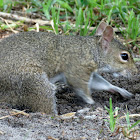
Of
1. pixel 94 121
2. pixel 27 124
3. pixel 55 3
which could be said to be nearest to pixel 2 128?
pixel 27 124

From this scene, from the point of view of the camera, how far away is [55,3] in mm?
8109

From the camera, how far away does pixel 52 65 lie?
200 inches

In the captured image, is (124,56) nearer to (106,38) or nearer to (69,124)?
(106,38)

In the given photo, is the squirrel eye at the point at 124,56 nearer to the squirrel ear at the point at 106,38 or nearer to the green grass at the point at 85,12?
the squirrel ear at the point at 106,38

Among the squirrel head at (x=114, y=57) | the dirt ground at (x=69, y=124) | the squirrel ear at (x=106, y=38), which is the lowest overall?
the dirt ground at (x=69, y=124)

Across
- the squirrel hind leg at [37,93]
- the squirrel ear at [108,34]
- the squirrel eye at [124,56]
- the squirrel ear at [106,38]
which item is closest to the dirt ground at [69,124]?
the squirrel hind leg at [37,93]

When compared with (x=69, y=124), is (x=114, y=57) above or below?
above

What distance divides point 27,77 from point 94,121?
3.52 feet

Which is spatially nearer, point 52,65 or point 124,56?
point 52,65

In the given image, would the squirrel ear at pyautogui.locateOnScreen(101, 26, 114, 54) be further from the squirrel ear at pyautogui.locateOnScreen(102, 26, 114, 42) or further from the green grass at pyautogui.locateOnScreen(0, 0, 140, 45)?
the green grass at pyautogui.locateOnScreen(0, 0, 140, 45)

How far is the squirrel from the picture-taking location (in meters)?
4.62

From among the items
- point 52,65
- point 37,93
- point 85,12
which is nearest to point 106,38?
point 52,65

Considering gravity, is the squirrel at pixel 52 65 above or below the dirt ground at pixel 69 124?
above

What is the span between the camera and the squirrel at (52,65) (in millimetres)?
4617
